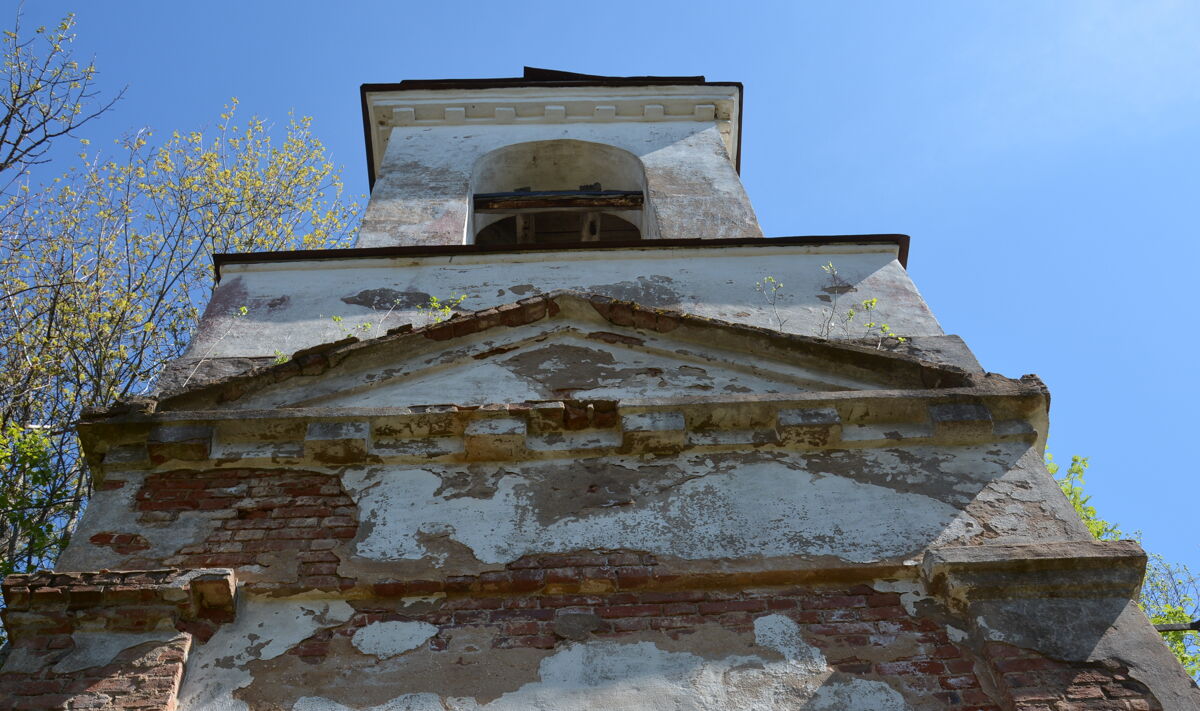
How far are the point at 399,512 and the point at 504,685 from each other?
3.52 ft

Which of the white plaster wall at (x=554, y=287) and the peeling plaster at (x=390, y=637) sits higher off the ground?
the white plaster wall at (x=554, y=287)

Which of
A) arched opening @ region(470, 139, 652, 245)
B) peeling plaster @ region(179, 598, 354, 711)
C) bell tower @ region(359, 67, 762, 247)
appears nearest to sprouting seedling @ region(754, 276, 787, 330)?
bell tower @ region(359, 67, 762, 247)

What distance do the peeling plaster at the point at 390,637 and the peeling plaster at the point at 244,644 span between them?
0.41 feet

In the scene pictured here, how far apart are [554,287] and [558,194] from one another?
127 inches

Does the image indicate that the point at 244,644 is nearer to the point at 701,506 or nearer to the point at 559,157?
the point at 701,506

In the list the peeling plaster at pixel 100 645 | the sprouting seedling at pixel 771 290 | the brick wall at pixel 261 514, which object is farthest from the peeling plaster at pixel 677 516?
the sprouting seedling at pixel 771 290

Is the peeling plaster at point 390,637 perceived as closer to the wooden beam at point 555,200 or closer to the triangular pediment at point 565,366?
the triangular pediment at point 565,366

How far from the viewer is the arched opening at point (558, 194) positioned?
1013 cm

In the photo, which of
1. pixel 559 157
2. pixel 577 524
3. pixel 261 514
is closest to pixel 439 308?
pixel 261 514

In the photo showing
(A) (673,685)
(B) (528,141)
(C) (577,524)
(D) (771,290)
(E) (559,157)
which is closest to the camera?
(A) (673,685)

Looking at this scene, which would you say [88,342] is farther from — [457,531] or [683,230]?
[457,531]

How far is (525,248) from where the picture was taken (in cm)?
745

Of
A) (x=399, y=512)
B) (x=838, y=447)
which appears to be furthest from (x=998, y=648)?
(x=399, y=512)

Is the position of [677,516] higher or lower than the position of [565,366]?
lower
